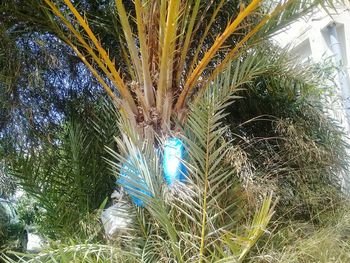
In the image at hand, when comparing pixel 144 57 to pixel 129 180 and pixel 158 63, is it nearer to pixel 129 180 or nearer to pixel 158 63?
pixel 158 63

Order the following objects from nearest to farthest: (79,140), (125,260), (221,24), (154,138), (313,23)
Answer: (125,260)
(154,138)
(79,140)
(221,24)
(313,23)

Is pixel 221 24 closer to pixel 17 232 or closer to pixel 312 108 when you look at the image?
pixel 312 108

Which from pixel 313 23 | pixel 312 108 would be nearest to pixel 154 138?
pixel 312 108

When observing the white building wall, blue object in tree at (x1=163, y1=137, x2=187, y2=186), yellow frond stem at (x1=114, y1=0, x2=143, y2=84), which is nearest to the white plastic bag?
blue object in tree at (x1=163, y1=137, x2=187, y2=186)

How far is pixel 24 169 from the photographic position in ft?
11.4

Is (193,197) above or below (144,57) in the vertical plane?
below

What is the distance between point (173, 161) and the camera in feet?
8.74

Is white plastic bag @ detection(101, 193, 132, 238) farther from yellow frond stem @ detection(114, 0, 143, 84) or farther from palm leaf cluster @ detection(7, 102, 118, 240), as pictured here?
yellow frond stem @ detection(114, 0, 143, 84)

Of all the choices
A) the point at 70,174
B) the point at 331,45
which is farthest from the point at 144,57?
the point at 331,45

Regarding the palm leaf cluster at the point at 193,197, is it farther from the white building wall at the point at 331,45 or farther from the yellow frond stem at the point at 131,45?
the white building wall at the point at 331,45

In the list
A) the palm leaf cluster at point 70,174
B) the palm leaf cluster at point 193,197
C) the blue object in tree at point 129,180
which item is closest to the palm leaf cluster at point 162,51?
the palm leaf cluster at point 193,197

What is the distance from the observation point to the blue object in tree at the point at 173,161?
2598mm

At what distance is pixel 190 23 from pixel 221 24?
96 centimetres

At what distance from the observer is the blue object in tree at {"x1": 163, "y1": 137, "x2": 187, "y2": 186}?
2598 mm
